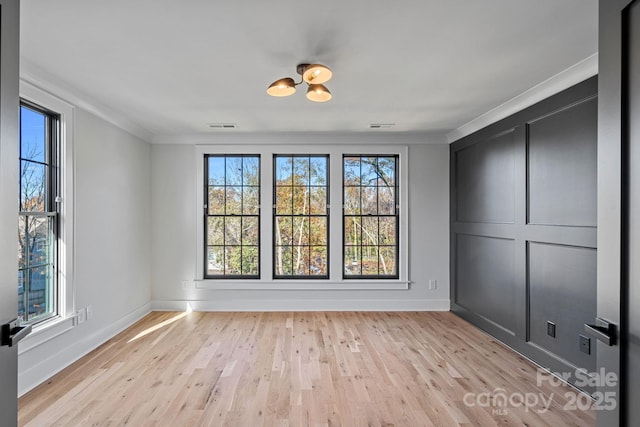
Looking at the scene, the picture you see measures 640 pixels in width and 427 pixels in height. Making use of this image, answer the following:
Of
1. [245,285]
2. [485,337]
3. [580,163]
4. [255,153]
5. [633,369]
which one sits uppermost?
[255,153]

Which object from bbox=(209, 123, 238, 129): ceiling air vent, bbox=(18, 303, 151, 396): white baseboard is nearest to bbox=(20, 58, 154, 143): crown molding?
bbox=(209, 123, 238, 129): ceiling air vent

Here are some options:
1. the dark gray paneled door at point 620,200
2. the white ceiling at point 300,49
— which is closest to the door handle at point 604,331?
the dark gray paneled door at point 620,200

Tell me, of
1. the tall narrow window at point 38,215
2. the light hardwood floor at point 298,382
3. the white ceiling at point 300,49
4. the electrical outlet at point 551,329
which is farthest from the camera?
the electrical outlet at point 551,329

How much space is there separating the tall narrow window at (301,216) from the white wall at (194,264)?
299 millimetres

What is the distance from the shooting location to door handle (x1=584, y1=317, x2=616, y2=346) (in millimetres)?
934

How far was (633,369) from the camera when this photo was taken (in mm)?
871

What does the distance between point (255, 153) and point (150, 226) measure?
5.82 feet

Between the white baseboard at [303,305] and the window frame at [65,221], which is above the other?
the window frame at [65,221]

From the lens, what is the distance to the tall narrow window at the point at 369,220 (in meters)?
4.69

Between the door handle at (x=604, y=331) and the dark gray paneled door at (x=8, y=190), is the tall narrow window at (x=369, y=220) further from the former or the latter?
the dark gray paneled door at (x=8, y=190)

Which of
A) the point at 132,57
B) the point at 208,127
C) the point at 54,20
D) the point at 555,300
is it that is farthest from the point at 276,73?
the point at 555,300

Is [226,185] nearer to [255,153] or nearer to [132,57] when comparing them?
[255,153]

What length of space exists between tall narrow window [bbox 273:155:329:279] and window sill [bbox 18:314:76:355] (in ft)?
7.76

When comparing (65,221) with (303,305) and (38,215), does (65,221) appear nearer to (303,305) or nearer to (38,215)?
(38,215)
